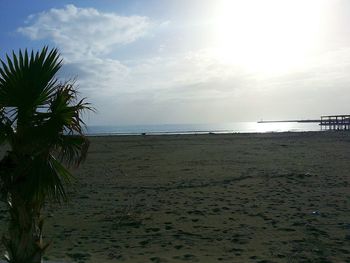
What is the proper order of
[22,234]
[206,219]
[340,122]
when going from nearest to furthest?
1. [22,234]
2. [206,219]
3. [340,122]

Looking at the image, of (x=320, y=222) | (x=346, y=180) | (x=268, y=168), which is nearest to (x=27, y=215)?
(x=320, y=222)

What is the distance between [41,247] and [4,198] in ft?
1.92

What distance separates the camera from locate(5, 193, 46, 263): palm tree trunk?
4.03m

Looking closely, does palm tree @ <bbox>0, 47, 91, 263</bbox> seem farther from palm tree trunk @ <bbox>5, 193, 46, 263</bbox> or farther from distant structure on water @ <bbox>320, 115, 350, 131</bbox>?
distant structure on water @ <bbox>320, 115, 350, 131</bbox>

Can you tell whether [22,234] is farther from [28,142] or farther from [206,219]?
[206,219]

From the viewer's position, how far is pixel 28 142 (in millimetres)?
4062

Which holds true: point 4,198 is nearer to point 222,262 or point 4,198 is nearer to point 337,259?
point 222,262

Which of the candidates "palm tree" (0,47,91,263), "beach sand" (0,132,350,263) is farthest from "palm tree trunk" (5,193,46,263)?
"beach sand" (0,132,350,263)

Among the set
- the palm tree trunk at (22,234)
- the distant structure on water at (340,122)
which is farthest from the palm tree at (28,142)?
the distant structure on water at (340,122)

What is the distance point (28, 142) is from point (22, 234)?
0.86 metres

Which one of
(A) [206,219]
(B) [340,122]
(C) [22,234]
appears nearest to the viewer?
(C) [22,234]

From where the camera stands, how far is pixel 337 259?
19.2ft

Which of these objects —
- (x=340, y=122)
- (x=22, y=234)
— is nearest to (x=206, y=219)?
→ (x=22, y=234)

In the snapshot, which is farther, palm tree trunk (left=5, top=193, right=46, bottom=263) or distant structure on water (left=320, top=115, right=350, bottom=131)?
distant structure on water (left=320, top=115, right=350, bottom=131)
